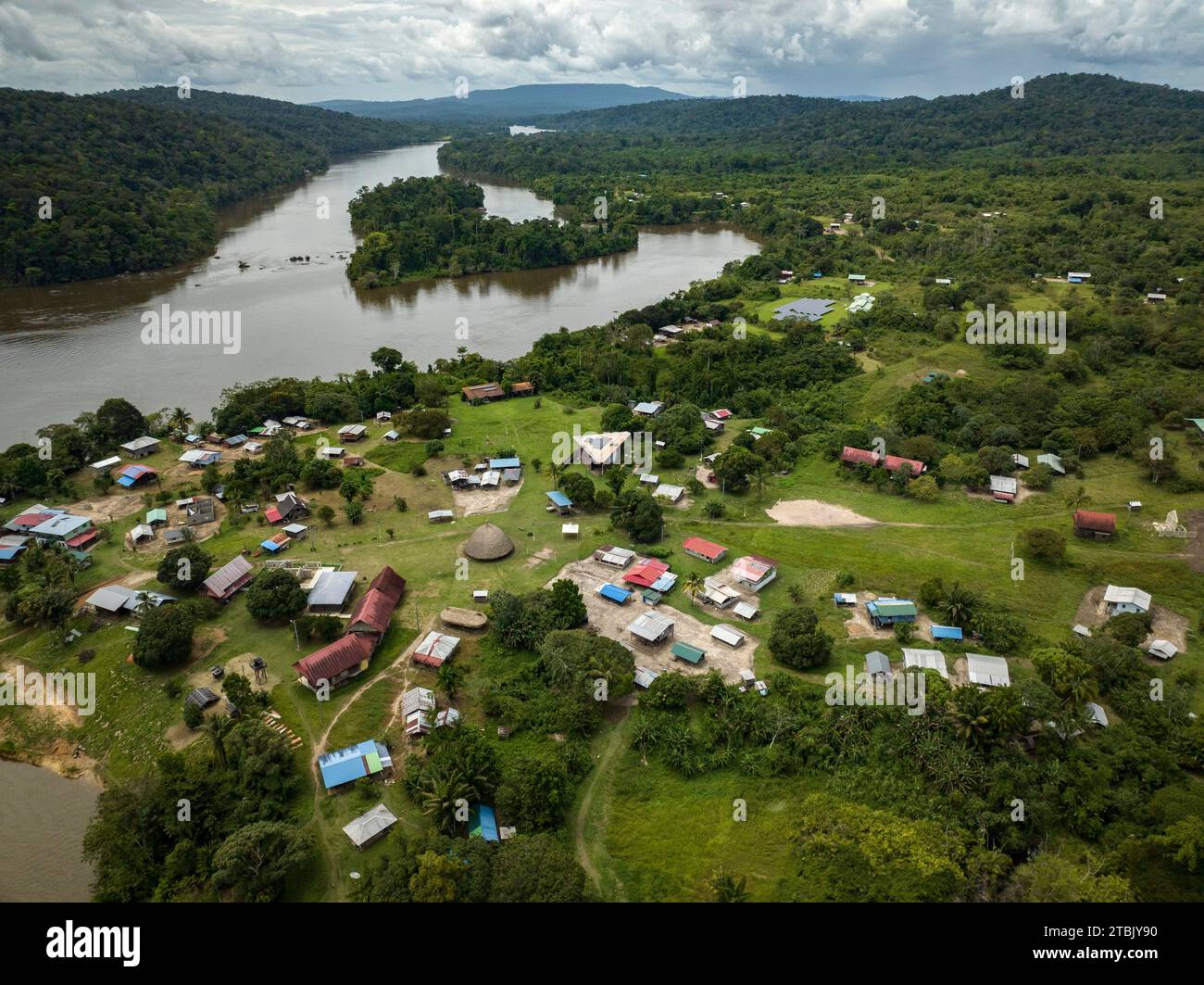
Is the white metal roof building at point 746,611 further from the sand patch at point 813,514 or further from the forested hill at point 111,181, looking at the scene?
the forested hill at point 111,181

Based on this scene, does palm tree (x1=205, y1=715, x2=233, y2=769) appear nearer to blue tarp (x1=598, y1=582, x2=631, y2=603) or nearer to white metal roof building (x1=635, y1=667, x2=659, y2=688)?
white metal roof building (x1=635, y1=667, x2=659, y2=688)

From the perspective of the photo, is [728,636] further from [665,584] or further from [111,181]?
[111,181]

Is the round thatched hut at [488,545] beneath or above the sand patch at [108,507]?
beneath

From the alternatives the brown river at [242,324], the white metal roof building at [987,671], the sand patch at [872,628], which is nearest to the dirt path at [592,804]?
the sand patch at [872,628]

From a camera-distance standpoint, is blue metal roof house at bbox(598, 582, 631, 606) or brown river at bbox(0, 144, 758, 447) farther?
brown river at bbox(0, 144, 758, 447)

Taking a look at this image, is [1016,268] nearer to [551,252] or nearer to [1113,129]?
[551,252]

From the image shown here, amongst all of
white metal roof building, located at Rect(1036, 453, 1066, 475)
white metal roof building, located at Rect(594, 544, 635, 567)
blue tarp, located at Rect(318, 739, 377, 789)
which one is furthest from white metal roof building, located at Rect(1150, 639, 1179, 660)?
blue tarp, located at Rect(318, 739, 377, 789)
